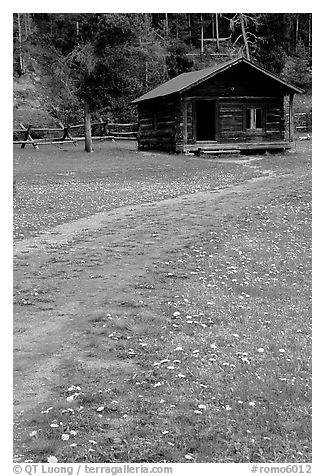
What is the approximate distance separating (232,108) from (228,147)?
111 inches

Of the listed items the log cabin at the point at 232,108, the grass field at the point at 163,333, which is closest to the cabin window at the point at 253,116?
the log cabin at the point at 232,108

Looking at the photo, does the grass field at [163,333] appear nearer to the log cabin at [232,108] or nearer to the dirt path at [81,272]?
the dirt path at [81,272]

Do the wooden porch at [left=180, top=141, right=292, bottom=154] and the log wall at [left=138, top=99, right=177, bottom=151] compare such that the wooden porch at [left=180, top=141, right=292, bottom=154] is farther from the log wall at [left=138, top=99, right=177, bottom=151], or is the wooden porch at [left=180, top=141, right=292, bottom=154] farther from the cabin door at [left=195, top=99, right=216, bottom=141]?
the cabin door at [left=195, top=99, right=216, bottom=141]

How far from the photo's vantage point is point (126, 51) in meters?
41.7

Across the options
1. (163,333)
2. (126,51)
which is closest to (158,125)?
(126,51)

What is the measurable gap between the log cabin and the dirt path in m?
18.6

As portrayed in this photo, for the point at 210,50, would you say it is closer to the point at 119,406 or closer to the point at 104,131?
the point at 104,131

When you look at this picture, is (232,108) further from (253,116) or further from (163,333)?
(163,333)

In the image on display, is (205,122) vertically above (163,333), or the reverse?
(205,122)

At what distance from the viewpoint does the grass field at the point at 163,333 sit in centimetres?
671

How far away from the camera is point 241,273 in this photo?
42.6ft

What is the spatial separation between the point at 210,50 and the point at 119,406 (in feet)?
234

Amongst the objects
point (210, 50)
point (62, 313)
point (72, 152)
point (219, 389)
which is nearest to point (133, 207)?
point (62, 313)

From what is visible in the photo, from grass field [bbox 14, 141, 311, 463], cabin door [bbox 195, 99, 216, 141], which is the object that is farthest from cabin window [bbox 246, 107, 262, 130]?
grass field [bbox 14, 141, 311, 463]
